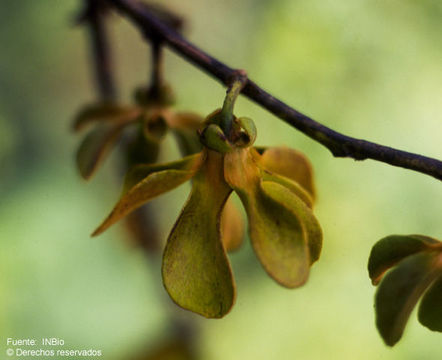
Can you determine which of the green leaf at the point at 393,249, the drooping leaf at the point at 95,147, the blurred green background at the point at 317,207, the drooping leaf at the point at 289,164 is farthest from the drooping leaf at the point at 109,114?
the blurred green background at the point at 317,207

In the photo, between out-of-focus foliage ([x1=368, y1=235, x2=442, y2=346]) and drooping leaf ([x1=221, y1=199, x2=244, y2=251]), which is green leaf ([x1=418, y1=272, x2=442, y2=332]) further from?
drooping leaf ([x1=221, y1=199, x2=244, y2=251])

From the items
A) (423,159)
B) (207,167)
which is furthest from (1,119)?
(423,159)

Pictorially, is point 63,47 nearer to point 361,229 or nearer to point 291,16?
point 291,16

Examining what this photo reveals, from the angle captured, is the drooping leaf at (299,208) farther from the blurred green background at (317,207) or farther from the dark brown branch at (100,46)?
the blurred green background at (317,207)

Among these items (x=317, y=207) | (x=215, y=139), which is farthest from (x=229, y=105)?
(x=317, y=207)

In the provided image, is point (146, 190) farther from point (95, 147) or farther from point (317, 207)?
point (317, 207)
